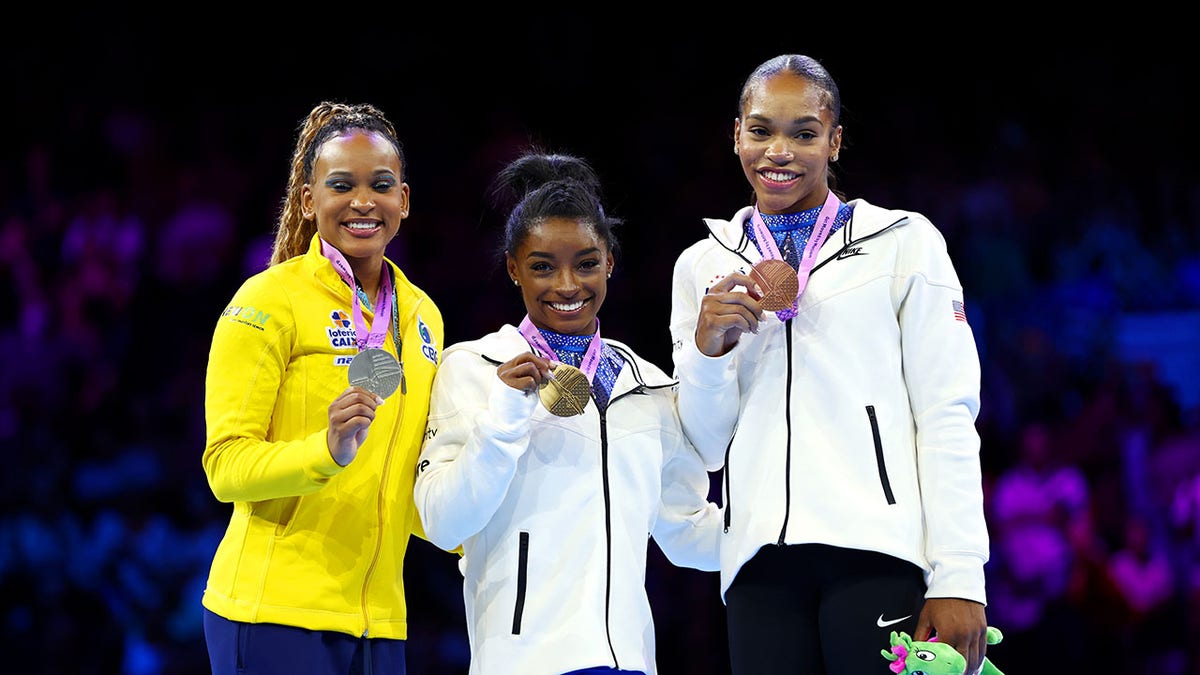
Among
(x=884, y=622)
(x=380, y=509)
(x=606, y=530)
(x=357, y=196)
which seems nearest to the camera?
(x=884, y=622)

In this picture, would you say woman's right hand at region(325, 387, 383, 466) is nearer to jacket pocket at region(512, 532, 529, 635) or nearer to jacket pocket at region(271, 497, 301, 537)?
jacket pocket at region(271, 497, 301, 537)

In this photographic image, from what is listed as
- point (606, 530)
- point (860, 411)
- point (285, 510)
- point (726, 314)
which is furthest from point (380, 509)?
point (860, 411)

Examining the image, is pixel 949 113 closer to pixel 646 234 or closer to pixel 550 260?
pixel 646 234

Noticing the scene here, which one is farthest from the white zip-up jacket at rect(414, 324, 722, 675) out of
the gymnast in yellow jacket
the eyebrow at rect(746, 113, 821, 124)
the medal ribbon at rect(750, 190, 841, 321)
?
the eyebrow at rect(746, 113, 821, 124)

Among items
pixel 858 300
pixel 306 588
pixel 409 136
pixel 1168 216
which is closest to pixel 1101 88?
pixel 1168 216

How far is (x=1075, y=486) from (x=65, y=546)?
14.9ft

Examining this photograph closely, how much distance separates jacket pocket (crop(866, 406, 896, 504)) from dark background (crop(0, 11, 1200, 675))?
326cm

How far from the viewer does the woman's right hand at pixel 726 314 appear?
7.50 ft

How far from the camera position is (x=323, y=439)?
2326 mm

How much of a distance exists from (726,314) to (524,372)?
38cm

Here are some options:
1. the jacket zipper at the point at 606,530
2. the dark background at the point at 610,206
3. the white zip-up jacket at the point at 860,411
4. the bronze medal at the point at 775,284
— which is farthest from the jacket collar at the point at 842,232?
the dark background at the point at 610,206

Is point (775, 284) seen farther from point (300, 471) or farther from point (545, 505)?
point (300, 471)

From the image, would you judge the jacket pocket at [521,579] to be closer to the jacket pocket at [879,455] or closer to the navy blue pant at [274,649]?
the navy blue pant at [274,649]

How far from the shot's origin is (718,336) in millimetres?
2322
